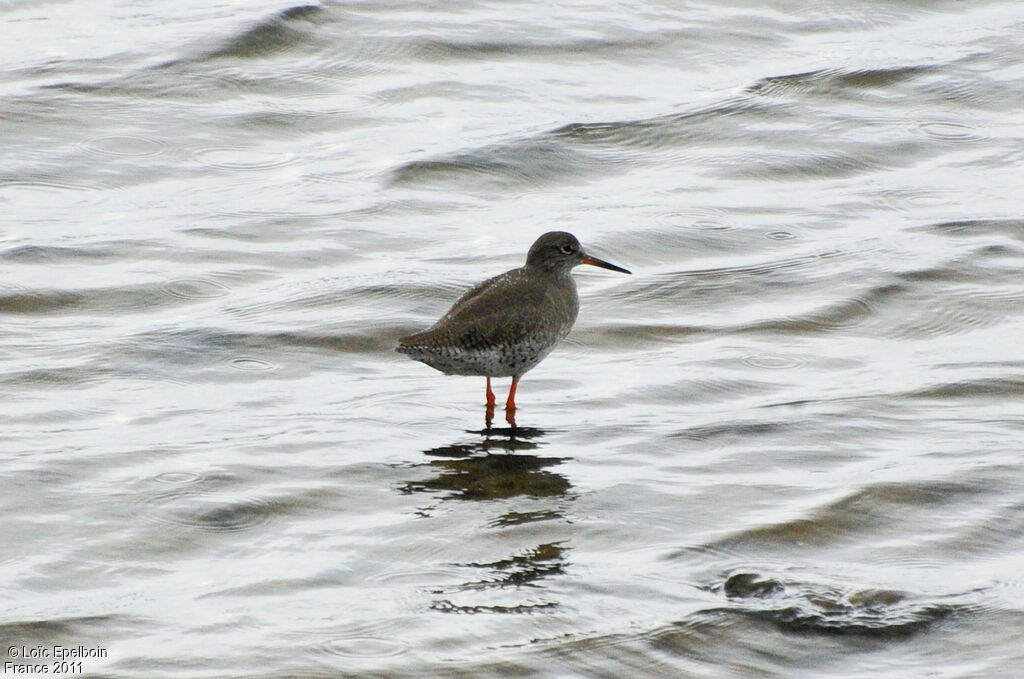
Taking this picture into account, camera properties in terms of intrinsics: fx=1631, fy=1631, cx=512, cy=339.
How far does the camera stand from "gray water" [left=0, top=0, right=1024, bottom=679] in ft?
21.7

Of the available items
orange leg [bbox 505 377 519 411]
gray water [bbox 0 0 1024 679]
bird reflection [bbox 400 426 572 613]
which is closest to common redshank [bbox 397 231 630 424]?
orange leg [bbox 505 377 519 411]

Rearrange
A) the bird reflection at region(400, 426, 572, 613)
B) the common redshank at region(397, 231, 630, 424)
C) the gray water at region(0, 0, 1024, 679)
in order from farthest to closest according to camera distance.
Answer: the common redshank at region(397, 231, 630, 424)
the bird reflection at region(400, 426, 572, 613)
the gray water at region(0, 0, 1024, 679)

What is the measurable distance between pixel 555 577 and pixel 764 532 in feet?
3.49

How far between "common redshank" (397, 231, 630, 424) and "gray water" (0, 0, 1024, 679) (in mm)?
307

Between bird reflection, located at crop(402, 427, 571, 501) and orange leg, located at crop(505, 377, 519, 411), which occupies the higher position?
orange leg, located at crop(505, 377, 519, 411)

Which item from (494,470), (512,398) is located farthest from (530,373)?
(494,470)

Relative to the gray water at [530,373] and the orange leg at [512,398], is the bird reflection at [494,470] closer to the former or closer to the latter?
the gray water at [530,373]

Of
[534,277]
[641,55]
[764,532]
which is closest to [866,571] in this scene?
[764,532]

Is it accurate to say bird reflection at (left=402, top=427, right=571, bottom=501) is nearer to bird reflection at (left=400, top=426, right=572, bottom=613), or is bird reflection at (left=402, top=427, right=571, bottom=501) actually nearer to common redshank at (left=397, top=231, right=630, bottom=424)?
bird reflection at (left=400, top=426, right=572, bottom=613)

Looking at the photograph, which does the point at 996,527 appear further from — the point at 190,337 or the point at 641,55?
the point at 641,55

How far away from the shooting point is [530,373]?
33.5ft

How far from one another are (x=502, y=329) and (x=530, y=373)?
38.4 inches

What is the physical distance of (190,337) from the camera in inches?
399

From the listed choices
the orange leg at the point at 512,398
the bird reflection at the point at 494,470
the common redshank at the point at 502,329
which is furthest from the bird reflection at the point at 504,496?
the common redshank at the point at 502,329
